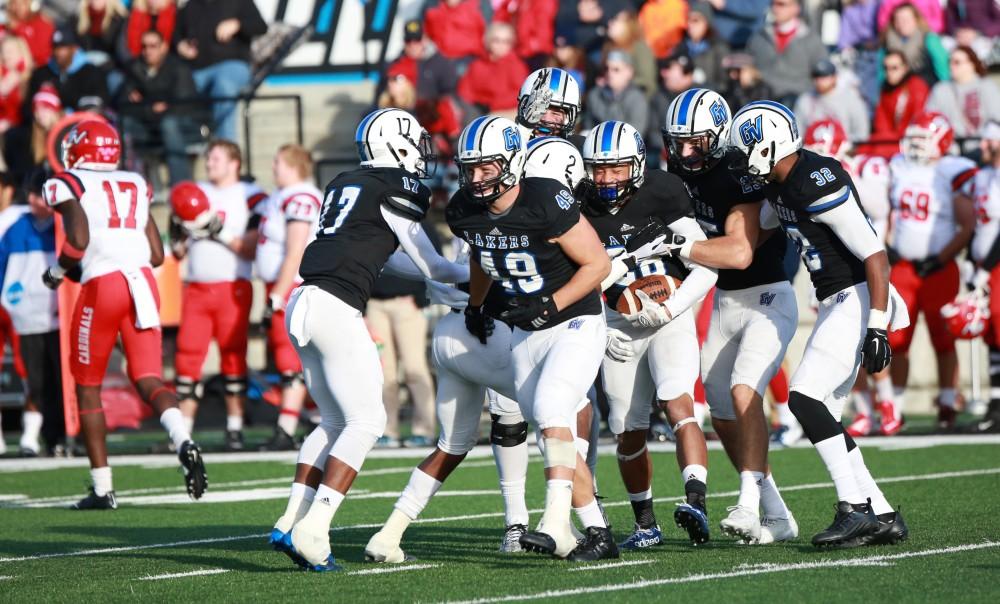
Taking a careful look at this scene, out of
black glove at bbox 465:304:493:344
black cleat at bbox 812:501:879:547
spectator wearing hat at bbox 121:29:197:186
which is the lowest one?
black cleat at bbox 812:501:879:547

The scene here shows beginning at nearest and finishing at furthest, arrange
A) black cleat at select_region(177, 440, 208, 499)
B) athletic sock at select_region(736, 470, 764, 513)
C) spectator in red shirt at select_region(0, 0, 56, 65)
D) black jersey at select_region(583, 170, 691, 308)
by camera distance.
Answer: athletic sock at select_region(736, 470, 764, 513) < black jersey at select_region(583, 170, 691, 308) < black cleat at select_region(177, 440, 208, 499) < spectator in red shirt at select_region(0, 0, 56, 65)

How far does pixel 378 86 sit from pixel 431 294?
1058 cm

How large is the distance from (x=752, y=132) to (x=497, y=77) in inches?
342

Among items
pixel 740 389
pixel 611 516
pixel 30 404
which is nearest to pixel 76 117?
pixel 30 404

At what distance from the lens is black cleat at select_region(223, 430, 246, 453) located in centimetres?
1237

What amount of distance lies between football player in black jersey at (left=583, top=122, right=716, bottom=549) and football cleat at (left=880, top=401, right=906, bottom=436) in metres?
5.68

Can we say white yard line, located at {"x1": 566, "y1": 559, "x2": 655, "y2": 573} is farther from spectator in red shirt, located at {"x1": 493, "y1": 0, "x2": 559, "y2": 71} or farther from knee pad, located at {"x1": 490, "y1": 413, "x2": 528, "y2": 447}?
spectator in red shirt, located at {"x1": 493, "y1": 0, "x2": 559, "y2": 71}

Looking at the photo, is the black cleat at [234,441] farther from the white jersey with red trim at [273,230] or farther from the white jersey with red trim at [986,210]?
the white jersey with red trim at [986,210]

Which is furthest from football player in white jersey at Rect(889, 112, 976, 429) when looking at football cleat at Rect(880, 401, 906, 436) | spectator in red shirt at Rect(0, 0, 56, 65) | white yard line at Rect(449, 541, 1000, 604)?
spectator in red shirt at Rect(0, 0, 56, 65)

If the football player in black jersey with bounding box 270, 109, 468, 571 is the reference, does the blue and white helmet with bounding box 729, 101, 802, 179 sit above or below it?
above

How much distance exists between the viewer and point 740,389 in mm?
6949

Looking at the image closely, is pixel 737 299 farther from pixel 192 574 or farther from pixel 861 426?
pixel 861 426

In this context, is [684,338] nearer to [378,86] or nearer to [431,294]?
[431,294]

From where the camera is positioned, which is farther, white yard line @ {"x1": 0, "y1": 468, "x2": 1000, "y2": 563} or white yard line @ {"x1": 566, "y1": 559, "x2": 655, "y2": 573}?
white yard line @ {"x1": 0, "y1": 468, "x2": 1000, "y2": 563}
